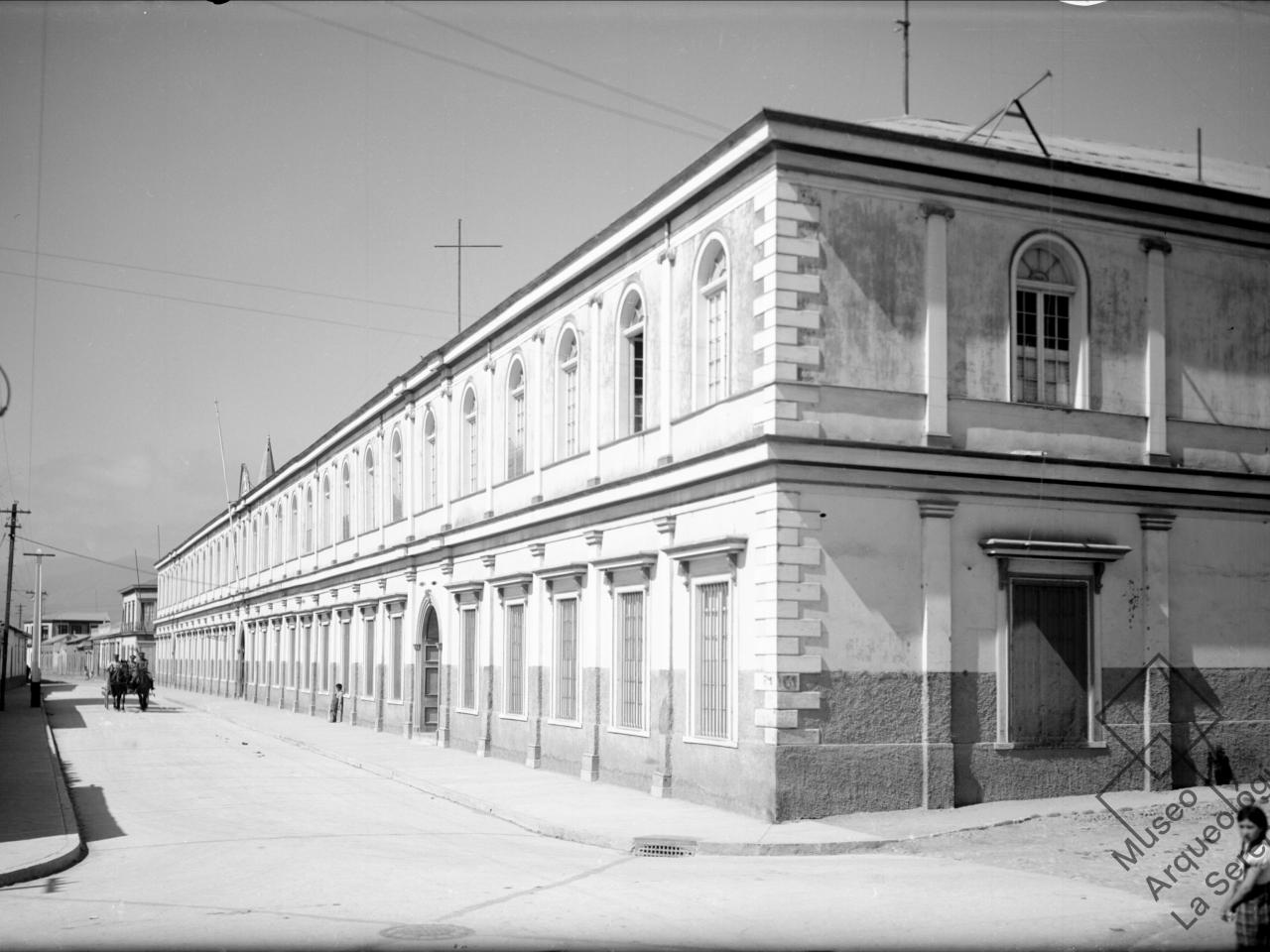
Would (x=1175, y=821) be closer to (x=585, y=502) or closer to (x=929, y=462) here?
(x=929, y=462)

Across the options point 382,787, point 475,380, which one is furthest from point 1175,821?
point 475,380

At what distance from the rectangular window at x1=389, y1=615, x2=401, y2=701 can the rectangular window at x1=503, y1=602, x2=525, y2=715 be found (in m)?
10.1

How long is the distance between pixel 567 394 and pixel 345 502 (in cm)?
2182

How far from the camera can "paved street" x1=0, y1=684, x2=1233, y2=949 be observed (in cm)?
1059

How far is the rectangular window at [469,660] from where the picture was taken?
100 feet

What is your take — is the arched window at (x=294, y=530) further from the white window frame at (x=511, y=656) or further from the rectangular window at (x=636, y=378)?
the rectangular window at (x=636, y=378)

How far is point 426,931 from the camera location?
10727 mm

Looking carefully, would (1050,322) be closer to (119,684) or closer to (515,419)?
(515,419)

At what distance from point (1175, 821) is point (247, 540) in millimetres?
56088

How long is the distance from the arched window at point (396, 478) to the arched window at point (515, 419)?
10.2 metres

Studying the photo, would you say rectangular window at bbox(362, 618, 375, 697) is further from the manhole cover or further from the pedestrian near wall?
the manhole cover

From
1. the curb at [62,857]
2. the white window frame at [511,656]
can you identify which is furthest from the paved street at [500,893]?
the white window frame at [511,656]

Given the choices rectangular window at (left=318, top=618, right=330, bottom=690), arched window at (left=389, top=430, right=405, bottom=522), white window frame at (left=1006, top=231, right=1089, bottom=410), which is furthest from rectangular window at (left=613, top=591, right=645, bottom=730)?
rectangular window at (left=318, top=618, right=330, bottom=690)

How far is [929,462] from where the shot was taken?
60.3 ft
